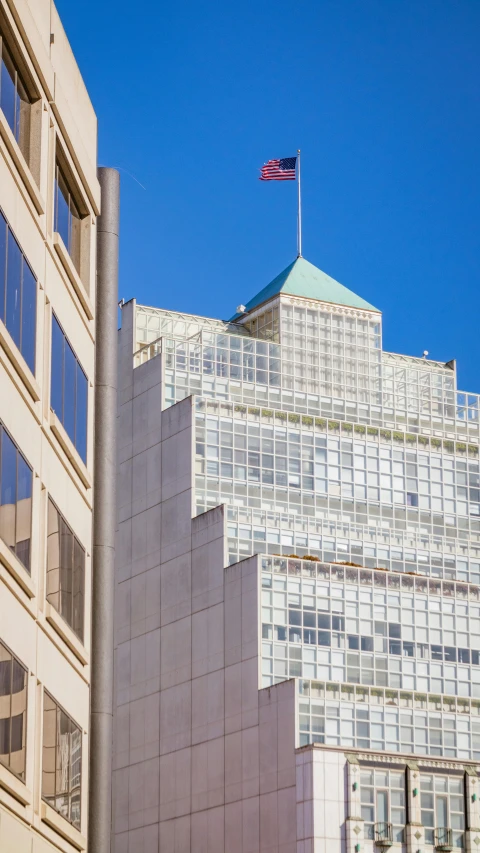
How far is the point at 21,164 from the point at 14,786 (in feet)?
37.0

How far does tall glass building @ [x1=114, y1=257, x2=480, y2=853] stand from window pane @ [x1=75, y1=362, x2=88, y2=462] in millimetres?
53490

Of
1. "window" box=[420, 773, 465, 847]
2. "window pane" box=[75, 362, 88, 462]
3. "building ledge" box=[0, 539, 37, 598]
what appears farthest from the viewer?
"window" box=[420, 773, 465, 847]

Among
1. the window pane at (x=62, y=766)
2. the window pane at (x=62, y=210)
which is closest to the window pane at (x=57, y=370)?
the window pane at (x=62, y=210)

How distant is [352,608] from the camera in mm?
98438

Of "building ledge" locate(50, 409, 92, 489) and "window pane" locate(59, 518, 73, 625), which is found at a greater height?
"building ledge" locate(50, 409, 92, 489)

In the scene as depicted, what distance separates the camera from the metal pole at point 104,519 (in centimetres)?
3641

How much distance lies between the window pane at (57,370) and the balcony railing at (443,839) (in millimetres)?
61451

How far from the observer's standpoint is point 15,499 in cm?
2995

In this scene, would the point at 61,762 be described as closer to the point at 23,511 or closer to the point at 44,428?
the point at 23,511

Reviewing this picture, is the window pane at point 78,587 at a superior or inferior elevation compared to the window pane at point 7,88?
inferior

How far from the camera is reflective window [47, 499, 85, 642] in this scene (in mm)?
33312

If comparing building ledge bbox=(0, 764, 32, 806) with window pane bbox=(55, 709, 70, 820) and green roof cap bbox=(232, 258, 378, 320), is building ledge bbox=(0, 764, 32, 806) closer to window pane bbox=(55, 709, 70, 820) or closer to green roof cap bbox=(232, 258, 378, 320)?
window pane bbox=(55, 709, 70, 820)

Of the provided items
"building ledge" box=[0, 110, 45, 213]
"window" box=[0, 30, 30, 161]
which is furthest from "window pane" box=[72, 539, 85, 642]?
"window" box=[0, 30, 30, 161]

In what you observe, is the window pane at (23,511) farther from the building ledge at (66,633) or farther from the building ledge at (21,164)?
the building ledge at (21,164)
